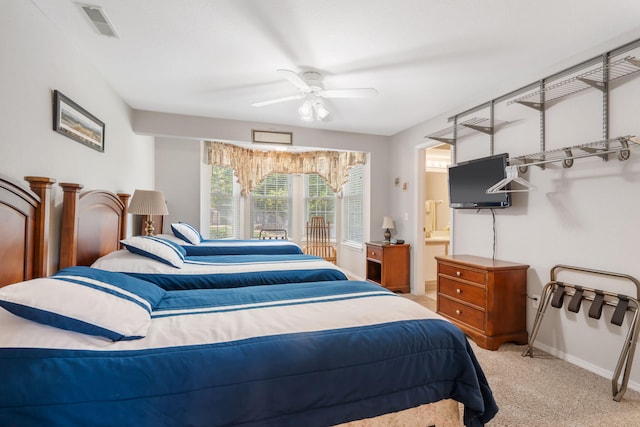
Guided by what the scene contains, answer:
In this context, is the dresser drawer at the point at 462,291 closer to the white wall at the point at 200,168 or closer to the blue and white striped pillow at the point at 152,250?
the white wall at the point at 200,168

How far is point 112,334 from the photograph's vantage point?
45.7 inches

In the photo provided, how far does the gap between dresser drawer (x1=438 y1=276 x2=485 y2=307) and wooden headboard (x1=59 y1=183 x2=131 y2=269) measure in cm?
320

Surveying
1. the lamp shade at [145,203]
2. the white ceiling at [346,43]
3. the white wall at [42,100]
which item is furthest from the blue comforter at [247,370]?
the lamp shade at [145,203]

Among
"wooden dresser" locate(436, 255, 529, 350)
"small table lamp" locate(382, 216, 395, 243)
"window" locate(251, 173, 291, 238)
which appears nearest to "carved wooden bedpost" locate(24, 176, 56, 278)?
"wooden dresser" locate(436, 255, 529, 350)

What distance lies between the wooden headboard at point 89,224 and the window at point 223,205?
219 centimetres

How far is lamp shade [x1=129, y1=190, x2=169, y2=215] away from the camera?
3293 millimetres

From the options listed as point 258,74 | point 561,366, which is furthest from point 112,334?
point 561,366

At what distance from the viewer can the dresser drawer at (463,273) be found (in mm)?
2779

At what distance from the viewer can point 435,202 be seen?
5301 millimetres

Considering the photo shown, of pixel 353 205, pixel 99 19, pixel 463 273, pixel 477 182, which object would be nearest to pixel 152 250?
pixel 99 19

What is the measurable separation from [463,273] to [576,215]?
1.02 metres

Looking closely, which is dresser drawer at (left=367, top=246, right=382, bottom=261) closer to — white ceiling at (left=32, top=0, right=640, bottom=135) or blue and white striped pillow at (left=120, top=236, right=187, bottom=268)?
white ceiling at (left=32, top=0, right=640, bottom=135)

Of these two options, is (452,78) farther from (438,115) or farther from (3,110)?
(3,110)

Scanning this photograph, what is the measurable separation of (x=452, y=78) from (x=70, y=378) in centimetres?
327
